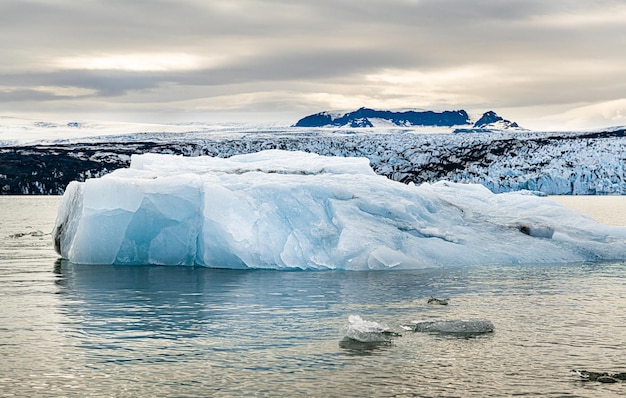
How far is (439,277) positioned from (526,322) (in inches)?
233

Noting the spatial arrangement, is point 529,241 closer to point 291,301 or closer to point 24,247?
point 291,301

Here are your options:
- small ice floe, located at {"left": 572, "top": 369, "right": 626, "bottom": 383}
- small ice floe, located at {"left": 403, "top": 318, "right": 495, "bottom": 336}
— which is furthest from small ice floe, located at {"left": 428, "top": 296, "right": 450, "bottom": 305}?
small ice floe, located at {"left": 572, "top": 369, "right": 626, "bottom": 383}

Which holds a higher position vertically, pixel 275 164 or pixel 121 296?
pixel 275 164

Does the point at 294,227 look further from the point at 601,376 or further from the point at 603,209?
the point at 603,209

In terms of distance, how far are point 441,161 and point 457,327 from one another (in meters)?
101

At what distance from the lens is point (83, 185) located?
24.1m

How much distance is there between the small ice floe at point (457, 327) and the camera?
43.6ft

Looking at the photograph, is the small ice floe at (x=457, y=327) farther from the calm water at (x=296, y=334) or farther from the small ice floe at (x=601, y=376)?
the small ice floe at (x=601, y=376)

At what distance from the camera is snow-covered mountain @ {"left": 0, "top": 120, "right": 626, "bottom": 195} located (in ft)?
310

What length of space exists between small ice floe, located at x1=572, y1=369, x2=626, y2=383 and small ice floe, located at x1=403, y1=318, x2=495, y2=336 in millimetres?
2711

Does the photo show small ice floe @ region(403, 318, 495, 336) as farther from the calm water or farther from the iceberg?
the iceberg

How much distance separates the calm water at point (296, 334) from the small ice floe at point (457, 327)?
0.33 metres

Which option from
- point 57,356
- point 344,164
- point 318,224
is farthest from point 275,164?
point 57,356

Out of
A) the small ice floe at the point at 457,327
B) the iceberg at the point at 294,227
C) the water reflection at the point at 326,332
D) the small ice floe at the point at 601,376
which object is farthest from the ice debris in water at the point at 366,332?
the iceberg at the point at 294,227
